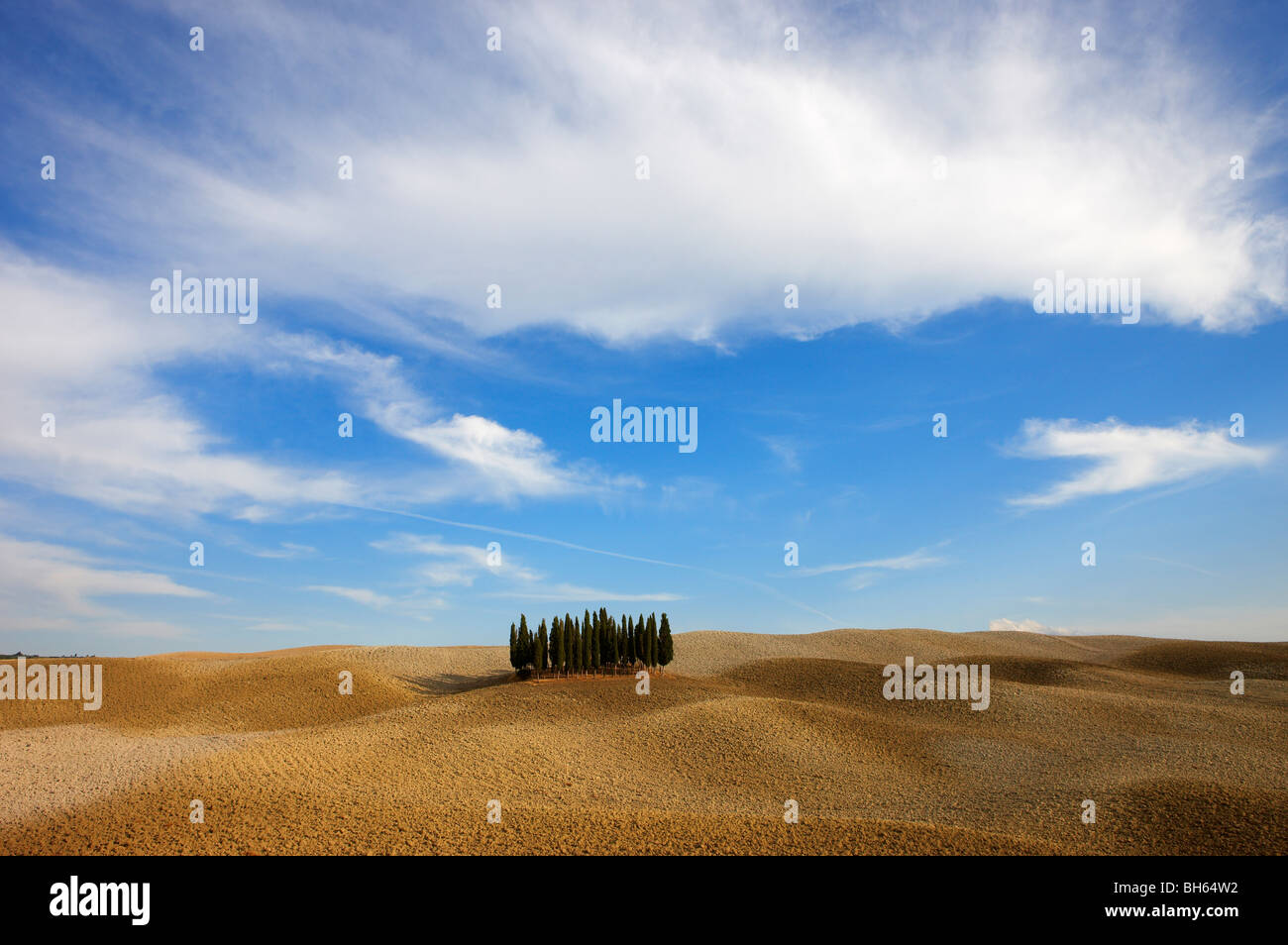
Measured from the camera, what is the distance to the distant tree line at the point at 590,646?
36219 mm

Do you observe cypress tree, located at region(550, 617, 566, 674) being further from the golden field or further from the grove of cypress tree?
the golden field

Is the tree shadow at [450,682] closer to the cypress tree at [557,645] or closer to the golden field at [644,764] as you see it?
the golden field at [644,764]

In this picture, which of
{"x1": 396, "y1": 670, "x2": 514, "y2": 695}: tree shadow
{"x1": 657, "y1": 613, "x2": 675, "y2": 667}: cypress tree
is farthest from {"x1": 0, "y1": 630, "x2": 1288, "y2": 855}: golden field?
{"x1": 657, "y1": 613, "x2": 675, "y2": 667}: cypress tree

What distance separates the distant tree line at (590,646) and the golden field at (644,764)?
2093 mm

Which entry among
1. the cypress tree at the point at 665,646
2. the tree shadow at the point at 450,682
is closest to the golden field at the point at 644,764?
the tree shadow at the point at 450,682

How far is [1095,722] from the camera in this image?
2630 centimetres

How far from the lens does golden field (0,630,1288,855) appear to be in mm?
13977

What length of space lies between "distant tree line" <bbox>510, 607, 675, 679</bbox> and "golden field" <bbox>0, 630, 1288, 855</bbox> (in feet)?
6.87

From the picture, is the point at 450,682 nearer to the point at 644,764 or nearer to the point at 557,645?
the point at 557,645

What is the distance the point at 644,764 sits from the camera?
845 inches

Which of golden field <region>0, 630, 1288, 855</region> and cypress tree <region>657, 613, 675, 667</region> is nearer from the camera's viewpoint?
golden field <region>0, 630, 1288, 855</region>
